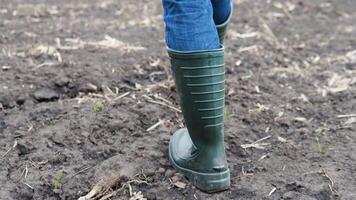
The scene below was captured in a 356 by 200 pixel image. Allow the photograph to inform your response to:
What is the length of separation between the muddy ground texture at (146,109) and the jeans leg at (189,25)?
1.77ft

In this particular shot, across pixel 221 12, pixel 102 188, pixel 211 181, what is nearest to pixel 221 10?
pixel 221 12

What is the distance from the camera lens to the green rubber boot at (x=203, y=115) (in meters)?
2.04

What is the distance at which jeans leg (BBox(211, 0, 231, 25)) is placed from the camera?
7.89 feet

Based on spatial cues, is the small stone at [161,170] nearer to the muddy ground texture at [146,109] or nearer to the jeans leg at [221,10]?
the muddy ground texture at [146,109]

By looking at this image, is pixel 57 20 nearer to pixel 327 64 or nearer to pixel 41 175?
pixel 327 64

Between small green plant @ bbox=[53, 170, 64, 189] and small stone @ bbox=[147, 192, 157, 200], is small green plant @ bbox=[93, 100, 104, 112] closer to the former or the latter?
small green plant @ bbox=[53, 170, 64, 189]

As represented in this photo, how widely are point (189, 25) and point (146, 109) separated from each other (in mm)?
855

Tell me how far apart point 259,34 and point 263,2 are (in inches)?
46.9

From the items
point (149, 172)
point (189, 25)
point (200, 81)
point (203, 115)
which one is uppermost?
point (189, 25)

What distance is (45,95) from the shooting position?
9.70ft

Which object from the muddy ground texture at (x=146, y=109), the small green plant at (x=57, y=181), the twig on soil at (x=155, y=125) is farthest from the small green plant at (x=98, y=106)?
the small green plant at (x=57, y=181)

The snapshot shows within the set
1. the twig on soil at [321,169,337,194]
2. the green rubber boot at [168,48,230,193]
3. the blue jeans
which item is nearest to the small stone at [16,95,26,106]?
the green rubber boot at [168,48,230,193]

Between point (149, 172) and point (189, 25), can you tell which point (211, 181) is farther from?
point (189, 25)

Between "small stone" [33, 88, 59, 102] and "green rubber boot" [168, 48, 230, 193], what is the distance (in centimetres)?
97
